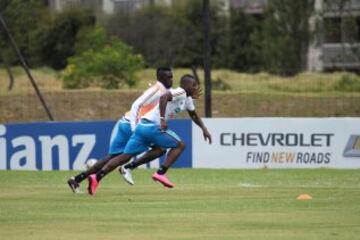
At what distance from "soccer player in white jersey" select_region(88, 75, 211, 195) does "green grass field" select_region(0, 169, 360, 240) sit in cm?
44

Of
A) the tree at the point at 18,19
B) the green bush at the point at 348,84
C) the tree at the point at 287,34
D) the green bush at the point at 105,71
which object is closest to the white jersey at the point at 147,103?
the green bush at the point at 348,84

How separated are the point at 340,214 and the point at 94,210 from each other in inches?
116

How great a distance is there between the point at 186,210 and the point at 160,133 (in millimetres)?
3054

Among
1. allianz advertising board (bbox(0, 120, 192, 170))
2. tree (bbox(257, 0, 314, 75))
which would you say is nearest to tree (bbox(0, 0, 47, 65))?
tree (bbox(257, 0, 314, 75))

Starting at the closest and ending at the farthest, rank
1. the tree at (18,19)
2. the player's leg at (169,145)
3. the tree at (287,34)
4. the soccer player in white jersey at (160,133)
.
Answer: the soccer player in white jersey at (160,133) → the player's leg at (169,145) → the tree at (18,19) → the tree at (287,34)

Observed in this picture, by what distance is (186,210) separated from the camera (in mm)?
13078

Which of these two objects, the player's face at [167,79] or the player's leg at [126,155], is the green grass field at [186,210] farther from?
the player's face at [167,79]

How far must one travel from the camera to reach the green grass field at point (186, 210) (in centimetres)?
1087

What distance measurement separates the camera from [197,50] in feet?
196

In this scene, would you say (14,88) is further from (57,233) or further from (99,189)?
(57,233)

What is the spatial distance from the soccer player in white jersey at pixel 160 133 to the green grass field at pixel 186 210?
1.45 ft

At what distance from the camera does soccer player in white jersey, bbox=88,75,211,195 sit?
1573cm

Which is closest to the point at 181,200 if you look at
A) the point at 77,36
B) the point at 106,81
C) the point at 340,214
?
the point at 340,214

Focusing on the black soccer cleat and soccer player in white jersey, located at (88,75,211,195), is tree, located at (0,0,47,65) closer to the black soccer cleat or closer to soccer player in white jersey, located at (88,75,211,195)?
soccer player in white jersey, located at (88,75,211,195)
